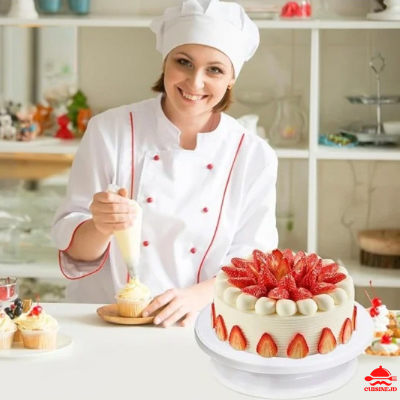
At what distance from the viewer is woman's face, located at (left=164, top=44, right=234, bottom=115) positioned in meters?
2.11

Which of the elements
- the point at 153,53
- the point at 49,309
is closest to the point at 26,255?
the point at 153,53

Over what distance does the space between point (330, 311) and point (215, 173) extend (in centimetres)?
89

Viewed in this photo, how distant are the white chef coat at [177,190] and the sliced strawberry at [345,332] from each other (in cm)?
76

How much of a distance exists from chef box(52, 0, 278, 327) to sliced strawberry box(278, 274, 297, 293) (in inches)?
29.6

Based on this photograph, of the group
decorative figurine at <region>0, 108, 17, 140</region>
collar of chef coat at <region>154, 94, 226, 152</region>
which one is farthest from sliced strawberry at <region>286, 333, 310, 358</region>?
decorative figurine at <region>0, 108, 17, 140</region>

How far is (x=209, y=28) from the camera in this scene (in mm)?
2109

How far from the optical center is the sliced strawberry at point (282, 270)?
57.7 inches

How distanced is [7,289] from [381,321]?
738 mm

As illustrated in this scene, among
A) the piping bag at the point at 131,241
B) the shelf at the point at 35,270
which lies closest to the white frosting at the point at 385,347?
the piping bag at the point at 131,241

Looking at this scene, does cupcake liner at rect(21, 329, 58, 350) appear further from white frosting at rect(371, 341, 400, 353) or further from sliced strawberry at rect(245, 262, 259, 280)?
white frosting at rect(371, 341, 400, 353)

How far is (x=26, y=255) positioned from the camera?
138 inches

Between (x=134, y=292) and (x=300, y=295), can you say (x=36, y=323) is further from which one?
(x=300, y=295)

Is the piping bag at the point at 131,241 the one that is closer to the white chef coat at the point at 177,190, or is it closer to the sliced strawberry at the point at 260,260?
the sliced strawberry at the point at 260,260

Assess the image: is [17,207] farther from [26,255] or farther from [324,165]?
[324,165]
